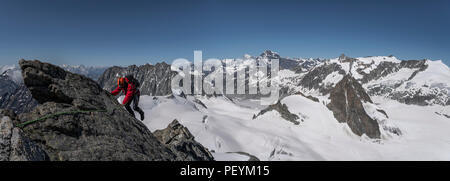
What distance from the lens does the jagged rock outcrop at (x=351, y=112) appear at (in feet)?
334

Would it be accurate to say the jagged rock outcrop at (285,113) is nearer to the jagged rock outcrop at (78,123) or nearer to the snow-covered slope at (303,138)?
the snow-covered slope at (303,138)

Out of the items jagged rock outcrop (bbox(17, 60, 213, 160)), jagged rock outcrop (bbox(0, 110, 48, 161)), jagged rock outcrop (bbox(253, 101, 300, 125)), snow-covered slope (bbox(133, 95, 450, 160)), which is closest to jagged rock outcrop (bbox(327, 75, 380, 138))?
snow-covered slope (bbox(133, 95, 450, 160))

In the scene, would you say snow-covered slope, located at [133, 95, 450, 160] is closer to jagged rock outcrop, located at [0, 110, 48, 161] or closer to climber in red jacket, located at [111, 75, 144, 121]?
climber in red jacket, located at [111, 75, 144, 121]

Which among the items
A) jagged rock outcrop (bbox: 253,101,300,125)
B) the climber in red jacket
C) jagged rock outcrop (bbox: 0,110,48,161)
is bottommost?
jagged rock outcrop (bbox: 253,101,300,125)

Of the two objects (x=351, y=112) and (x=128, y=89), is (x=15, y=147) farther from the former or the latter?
(x=351, y=112)

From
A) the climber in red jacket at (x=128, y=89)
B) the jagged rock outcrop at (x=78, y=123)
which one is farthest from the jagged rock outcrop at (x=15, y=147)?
the climber in red jacket at (x=128, y=89)

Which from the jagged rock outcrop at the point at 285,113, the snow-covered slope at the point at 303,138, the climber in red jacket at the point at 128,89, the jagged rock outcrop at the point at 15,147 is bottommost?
the snow-covered slope at the point at 303,138

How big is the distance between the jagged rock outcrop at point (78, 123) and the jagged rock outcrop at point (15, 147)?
0.68 meters

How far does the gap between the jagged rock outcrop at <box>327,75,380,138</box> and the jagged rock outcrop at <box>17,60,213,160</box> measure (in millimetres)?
106222

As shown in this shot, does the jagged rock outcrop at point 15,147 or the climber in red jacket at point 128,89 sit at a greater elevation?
the climber in red jacket at point 128,89

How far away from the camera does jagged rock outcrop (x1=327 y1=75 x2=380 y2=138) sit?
4008 inches

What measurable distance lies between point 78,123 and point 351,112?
374 ft
